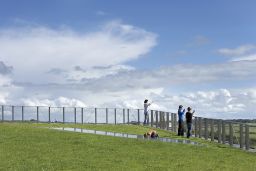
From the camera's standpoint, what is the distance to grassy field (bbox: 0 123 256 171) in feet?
68.0

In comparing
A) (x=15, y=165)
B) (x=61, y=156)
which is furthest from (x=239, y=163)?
(x=15, y=165)

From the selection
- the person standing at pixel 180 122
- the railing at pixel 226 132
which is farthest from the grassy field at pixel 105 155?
the person standing at pixel 180 122

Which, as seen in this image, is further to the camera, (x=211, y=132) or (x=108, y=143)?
(x=211, y=132)

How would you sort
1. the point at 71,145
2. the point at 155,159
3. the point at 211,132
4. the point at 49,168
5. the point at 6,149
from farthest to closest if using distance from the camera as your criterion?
the point at 211,132 < the point at 71,145 < the point at 6,149 < the point at 155,159 < the point at 49,168

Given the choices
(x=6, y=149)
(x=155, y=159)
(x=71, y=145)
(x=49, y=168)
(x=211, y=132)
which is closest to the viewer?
(x=49, y=168)

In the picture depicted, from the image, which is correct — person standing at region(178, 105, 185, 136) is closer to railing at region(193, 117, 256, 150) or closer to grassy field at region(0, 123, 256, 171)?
railing at region(193, 117, 256, 150)

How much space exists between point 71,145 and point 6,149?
334 centimetres

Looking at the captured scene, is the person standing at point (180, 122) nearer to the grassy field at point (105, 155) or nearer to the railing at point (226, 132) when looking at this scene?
the railing at point (226, 132)

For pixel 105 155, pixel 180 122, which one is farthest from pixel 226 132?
pixel 105 155

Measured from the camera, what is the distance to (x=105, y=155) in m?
23.5

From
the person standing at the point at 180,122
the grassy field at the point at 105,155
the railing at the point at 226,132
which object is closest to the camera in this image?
the grassy field at the point at 105,155

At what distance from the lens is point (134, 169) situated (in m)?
19.8

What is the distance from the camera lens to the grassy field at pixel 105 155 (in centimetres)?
2072

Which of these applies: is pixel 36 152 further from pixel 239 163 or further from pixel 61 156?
pixel 239 163
